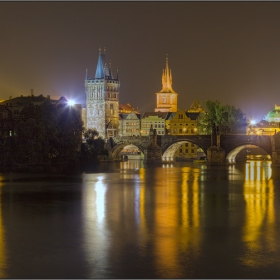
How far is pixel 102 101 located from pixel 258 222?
90748mm

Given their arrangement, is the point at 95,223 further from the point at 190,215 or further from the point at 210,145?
the point at 210,145

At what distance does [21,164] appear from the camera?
230 feet

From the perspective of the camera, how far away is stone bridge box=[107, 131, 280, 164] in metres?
81.3

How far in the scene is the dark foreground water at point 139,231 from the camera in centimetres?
2283

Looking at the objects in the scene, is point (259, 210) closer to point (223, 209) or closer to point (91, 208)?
point (223, 209)

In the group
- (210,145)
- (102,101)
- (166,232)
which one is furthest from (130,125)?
(166,232)

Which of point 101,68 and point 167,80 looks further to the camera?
point 167,80

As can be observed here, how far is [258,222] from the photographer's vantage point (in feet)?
103

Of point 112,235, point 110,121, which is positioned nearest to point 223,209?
point 112,235

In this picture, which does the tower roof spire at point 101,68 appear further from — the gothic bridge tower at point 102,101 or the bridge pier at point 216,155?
the bridge pier at point 216,155

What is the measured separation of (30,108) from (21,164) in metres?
7.72

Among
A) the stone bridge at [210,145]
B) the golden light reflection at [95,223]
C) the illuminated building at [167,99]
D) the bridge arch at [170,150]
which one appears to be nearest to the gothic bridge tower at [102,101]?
the stone bridge at [210,145]

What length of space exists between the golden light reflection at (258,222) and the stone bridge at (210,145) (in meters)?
30.5

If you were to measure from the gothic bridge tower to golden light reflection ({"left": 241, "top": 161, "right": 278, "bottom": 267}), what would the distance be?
69738 mm
